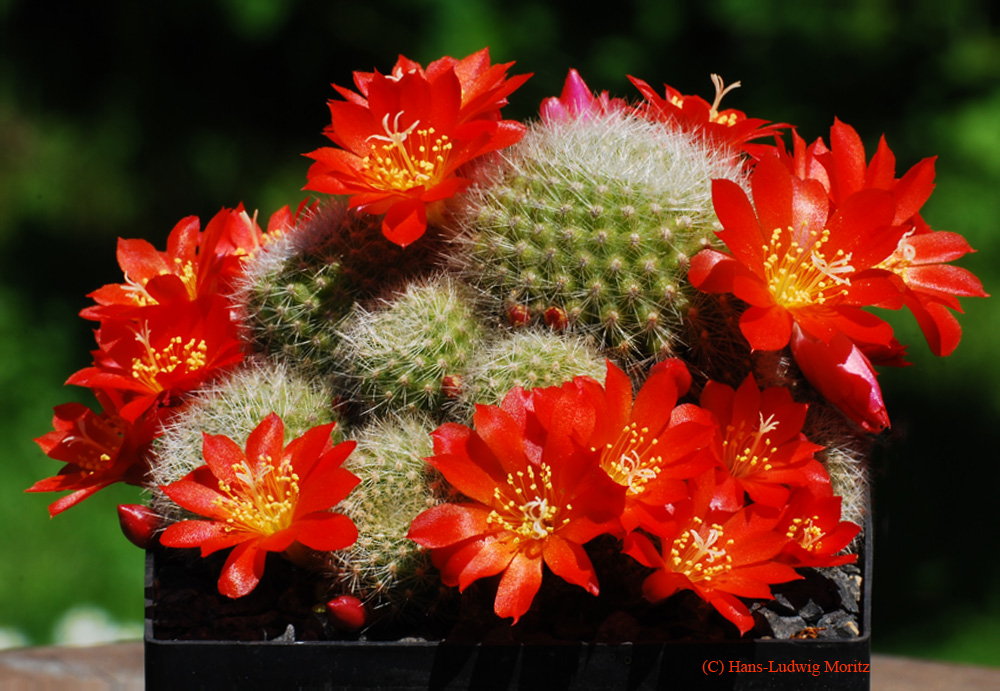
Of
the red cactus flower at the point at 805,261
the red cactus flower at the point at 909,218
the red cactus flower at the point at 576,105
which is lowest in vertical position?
the red cactus flower at the point at 805,261

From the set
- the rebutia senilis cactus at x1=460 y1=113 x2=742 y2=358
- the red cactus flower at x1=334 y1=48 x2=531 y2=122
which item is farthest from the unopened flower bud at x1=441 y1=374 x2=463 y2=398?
the red cactus flower at x1=334 y1=48 x2=531 y2=122

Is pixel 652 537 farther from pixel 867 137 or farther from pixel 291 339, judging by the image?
pixel 867 137

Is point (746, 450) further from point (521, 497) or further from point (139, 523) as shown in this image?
point (139, 523)

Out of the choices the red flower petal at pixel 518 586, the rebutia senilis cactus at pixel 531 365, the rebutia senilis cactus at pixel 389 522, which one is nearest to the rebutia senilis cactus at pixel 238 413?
the rebutia senilis cactus at pixel 389 522

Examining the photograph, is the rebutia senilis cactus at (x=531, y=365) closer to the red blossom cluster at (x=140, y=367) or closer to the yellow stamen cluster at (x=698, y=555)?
the yellow stamen cluster at (x=698, y=555)

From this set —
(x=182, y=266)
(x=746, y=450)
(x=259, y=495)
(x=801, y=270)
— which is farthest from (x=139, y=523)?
(x=801, y=270)

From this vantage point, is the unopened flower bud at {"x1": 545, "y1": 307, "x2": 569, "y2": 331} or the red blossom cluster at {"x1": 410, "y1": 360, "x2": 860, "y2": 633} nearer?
the red blossom cluster at {"x1": 410, "y1": 360, "x2": 860, "y2": 633}

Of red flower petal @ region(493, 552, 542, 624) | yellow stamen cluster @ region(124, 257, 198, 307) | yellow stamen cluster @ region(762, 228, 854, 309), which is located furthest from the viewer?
yellow stamen cluster @ region(124, 257, 198, 307)

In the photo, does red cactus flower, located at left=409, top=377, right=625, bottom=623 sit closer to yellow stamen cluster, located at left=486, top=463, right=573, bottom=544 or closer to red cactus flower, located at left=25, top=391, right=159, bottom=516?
yellow stamen cluster, located at left=486, top=463, right=573, bottom=544
